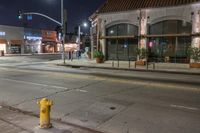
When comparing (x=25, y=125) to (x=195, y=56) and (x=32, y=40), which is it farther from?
(x=32, y=40)

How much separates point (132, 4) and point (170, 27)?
18.8 feet

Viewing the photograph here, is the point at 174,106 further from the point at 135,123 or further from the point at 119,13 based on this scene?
the point at 119,13

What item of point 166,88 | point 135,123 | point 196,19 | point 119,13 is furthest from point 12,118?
point 119,13

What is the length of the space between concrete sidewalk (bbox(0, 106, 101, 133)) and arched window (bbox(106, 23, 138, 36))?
24239 millimetres

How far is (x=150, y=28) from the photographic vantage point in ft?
94.8

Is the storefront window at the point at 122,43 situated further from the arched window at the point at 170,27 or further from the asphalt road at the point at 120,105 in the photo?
the asphalt road at the point at 120,105

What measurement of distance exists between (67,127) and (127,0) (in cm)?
2765

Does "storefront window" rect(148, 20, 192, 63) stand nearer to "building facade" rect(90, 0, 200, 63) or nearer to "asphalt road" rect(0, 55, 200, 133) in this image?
"building facade" rect(90, 0, 200, 63)

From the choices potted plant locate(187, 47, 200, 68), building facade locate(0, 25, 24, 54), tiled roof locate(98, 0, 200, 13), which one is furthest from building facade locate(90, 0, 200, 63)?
building facade locate(0, 25, 24, 54)

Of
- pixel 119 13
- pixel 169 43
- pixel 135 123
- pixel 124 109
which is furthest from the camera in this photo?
pixel 119 13

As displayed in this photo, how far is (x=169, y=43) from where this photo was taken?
2794cm

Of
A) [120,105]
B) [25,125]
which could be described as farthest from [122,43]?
[25,125]

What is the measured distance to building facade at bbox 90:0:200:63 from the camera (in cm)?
2628

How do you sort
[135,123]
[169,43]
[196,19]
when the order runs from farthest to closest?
[169,43] < [196,19] < [135,123]
